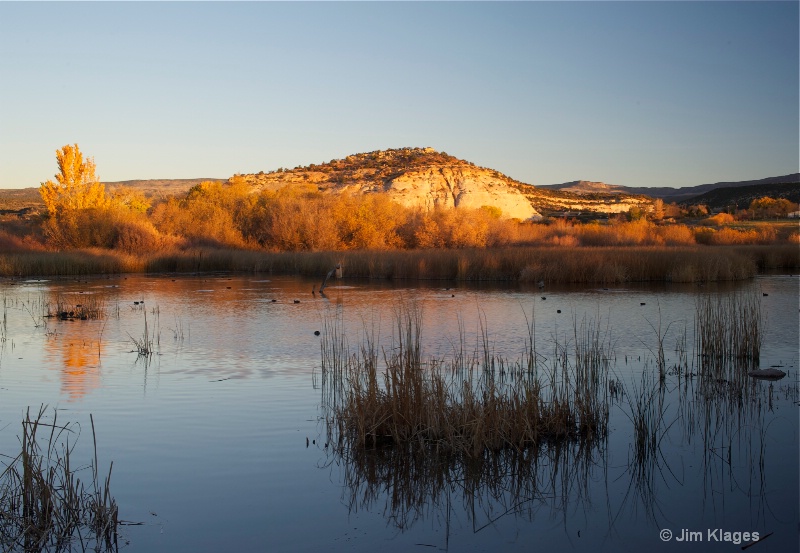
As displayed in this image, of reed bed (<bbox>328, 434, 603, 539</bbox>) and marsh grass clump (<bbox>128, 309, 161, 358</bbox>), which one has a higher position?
marsh grass clump (<bbox>128, 309, 161, 358</bbox>)

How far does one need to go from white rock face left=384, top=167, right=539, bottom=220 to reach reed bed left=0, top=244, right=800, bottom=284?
3058cm

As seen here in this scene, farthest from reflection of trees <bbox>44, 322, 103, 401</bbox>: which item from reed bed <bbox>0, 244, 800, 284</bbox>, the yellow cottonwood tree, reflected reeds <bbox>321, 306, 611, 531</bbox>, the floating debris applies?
the yellow cottonwood tree

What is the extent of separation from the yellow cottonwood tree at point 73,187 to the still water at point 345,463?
30.0 m

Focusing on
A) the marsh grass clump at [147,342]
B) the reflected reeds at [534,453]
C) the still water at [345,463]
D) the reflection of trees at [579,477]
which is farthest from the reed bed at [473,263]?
the reflection of trees at [579,477]

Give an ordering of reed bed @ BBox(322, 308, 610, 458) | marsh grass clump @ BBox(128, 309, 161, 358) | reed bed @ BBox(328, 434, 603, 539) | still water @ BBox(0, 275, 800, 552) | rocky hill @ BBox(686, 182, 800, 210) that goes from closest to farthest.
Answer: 1. still water @ BBox(0, 275, 800, 552)
2. reed bed @ BBox(328, 434, 603, 539)
3. reed bed @ BBox(322, 308, 610, 458)
4. marsh grass clump @ BBox(128, 309, 161, 358)
5. rocky hill @ BBox(686, 182, 800, 210)

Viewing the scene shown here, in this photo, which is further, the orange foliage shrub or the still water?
the orange foliage shrub

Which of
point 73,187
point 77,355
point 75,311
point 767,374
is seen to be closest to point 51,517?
point 77,355

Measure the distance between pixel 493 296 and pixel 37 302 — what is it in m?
10.1

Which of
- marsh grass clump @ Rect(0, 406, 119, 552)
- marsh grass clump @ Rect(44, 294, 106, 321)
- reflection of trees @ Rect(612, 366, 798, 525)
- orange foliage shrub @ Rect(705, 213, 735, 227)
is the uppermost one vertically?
orange foliage shrub @ Rect(705, 213, 735, 227)

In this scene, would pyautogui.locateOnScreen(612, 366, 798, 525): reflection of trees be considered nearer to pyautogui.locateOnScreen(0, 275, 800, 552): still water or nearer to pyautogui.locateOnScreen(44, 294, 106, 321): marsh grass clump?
pyautogui.locateOnScreen(0, 275, 800, 552): still water

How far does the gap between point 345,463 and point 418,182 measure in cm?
5665

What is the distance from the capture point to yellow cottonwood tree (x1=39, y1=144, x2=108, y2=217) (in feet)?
129

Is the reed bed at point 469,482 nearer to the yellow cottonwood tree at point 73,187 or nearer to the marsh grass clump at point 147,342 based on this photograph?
the marsh grass clump at point 147,342

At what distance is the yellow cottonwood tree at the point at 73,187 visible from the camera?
39438 millimetres
